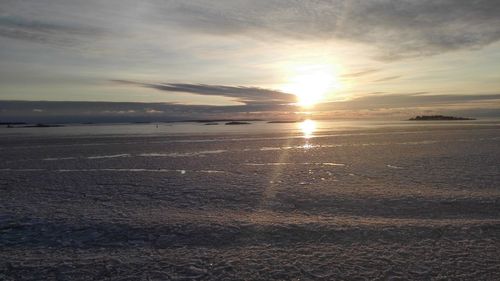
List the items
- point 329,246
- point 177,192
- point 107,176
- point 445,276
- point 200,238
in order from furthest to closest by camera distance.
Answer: point 107,176, point 177,192, point 200,238, point 329,246, point 445,276

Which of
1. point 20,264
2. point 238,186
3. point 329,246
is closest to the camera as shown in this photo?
point 20,264

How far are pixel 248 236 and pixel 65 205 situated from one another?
13.8 ft

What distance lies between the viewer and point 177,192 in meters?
9.35

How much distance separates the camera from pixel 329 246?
555 centimetres

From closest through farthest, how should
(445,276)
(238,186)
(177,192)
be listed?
(445,276), (177,192), (238,186)

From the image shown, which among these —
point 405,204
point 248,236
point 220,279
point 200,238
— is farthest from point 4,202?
point 405,204

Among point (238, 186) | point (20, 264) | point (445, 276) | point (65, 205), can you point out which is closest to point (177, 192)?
point (238, 186)

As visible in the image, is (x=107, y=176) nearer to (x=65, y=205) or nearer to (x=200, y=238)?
(x=65, y=205)

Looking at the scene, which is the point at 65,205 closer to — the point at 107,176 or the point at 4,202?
the point at 4,202

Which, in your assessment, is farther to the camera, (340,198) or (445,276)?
(340,198)

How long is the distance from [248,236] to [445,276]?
271 cm

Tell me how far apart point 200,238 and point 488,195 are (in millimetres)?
6170

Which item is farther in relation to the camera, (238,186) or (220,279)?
(238,186)

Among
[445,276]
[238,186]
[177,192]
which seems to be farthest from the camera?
[238,186]
